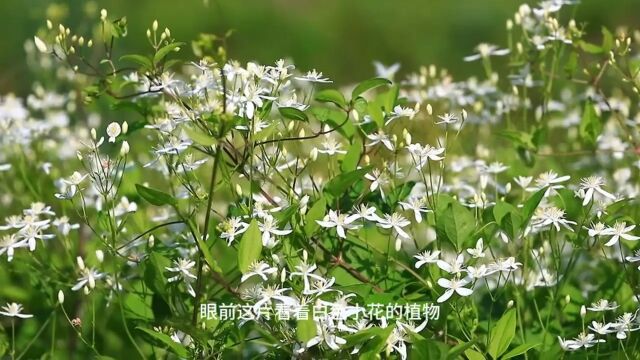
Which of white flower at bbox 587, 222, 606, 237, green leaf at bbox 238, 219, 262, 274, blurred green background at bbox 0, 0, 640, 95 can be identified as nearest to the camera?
green leaf at bbox 238, 219, 262, 274

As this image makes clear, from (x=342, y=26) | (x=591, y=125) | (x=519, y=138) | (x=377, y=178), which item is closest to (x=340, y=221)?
(x=377, y=178)

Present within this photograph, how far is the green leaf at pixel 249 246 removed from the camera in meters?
1.26

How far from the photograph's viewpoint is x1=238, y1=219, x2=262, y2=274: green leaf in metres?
1.26

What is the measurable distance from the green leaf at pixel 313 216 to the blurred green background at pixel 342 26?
10.5ft

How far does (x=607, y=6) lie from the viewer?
5.43 m

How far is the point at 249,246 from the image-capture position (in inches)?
49.8

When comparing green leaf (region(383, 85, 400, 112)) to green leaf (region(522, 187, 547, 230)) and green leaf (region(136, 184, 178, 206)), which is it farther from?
green leaf (region(136, 184, 178, 206))

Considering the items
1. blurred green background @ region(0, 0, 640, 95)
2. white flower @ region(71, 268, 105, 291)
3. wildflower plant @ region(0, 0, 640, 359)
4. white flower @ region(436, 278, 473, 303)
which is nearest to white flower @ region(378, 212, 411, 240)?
wildflower plant @ region(0, 0, 640, 359)

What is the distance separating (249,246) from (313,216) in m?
0.13

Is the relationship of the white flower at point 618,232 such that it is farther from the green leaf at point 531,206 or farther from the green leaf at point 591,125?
the green leaf at point 591,125

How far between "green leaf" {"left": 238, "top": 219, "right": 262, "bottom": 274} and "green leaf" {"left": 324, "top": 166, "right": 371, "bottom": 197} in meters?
0.19

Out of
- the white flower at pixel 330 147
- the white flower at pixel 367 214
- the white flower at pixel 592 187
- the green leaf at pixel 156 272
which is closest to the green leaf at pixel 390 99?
the white flower at pixel 330 147

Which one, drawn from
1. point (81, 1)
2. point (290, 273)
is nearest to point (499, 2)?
point (81, 1)

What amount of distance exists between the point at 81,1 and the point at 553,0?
158 centimetres
